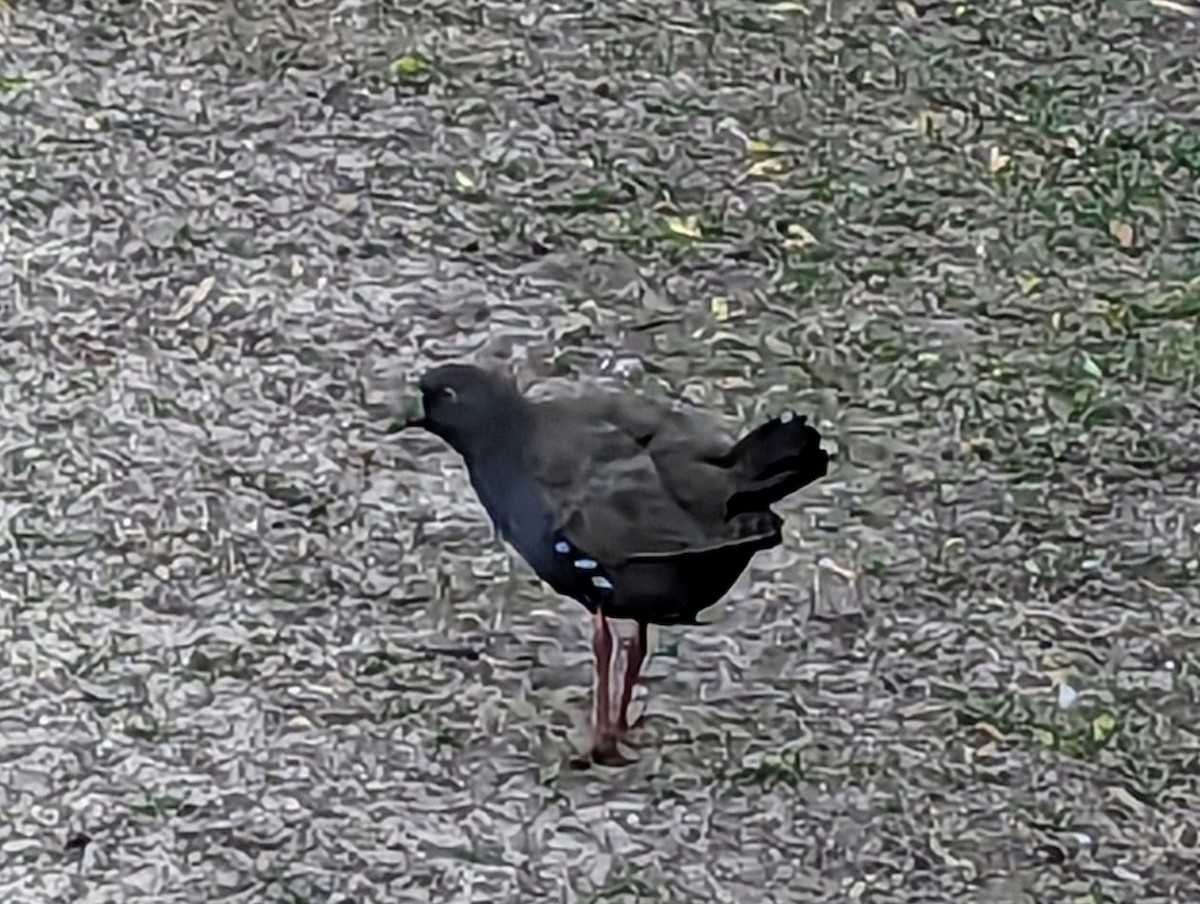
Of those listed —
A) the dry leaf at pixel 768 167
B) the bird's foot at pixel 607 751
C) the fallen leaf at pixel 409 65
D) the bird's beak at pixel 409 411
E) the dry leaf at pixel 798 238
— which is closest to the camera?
the bird's foot at pixel 607 751

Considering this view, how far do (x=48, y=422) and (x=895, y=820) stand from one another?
140cm

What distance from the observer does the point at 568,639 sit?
2.81 m

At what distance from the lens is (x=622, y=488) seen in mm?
2396

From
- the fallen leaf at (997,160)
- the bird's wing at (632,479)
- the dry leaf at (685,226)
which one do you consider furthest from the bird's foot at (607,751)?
the fallen leaf at (997,160)

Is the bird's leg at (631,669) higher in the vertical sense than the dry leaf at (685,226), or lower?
lower

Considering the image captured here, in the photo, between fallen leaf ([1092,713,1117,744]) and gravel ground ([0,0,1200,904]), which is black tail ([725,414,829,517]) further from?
fallen leaf ([1092,713,1117,744])

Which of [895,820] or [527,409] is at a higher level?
[527,409]

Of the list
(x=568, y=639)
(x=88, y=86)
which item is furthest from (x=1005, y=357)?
(x=88, y=86)

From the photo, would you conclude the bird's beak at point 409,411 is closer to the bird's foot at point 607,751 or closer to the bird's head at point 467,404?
the bird's head at point 467,404

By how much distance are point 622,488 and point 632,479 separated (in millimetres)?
18

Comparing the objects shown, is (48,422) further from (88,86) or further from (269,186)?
(88,86)

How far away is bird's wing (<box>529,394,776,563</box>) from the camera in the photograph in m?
2.36

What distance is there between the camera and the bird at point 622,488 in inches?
92.4

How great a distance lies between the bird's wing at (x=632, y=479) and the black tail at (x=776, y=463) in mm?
18
